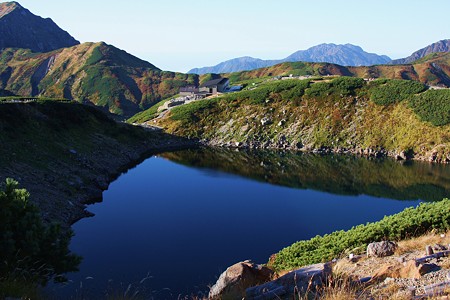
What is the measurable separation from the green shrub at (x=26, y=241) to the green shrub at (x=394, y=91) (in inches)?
3614

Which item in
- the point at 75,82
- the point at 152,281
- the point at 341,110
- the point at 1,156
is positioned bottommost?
the point at 152,281

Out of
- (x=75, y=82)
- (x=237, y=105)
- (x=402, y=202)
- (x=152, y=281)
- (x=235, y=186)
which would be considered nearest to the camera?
(x=152, y=281)

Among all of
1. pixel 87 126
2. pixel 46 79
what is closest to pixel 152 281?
pixel 87 126

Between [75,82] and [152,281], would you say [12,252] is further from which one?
[75,82]

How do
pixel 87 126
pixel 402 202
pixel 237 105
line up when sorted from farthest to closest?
pixel 237 105 → pixel 87 126 → pixel 402 202

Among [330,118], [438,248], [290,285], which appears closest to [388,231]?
[438,248]

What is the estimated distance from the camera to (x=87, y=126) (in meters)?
78.8

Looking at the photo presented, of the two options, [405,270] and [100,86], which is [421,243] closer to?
[405,270]

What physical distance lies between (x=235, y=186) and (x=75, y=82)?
503ft

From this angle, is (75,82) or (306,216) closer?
(306,216)

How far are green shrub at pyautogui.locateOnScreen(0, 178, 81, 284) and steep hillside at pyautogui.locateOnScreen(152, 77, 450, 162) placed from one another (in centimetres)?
7984

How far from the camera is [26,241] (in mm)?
15656

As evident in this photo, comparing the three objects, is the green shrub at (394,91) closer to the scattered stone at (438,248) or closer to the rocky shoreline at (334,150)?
the rocky shoreline at (334,150)

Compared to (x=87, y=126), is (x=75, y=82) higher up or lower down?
higher up
